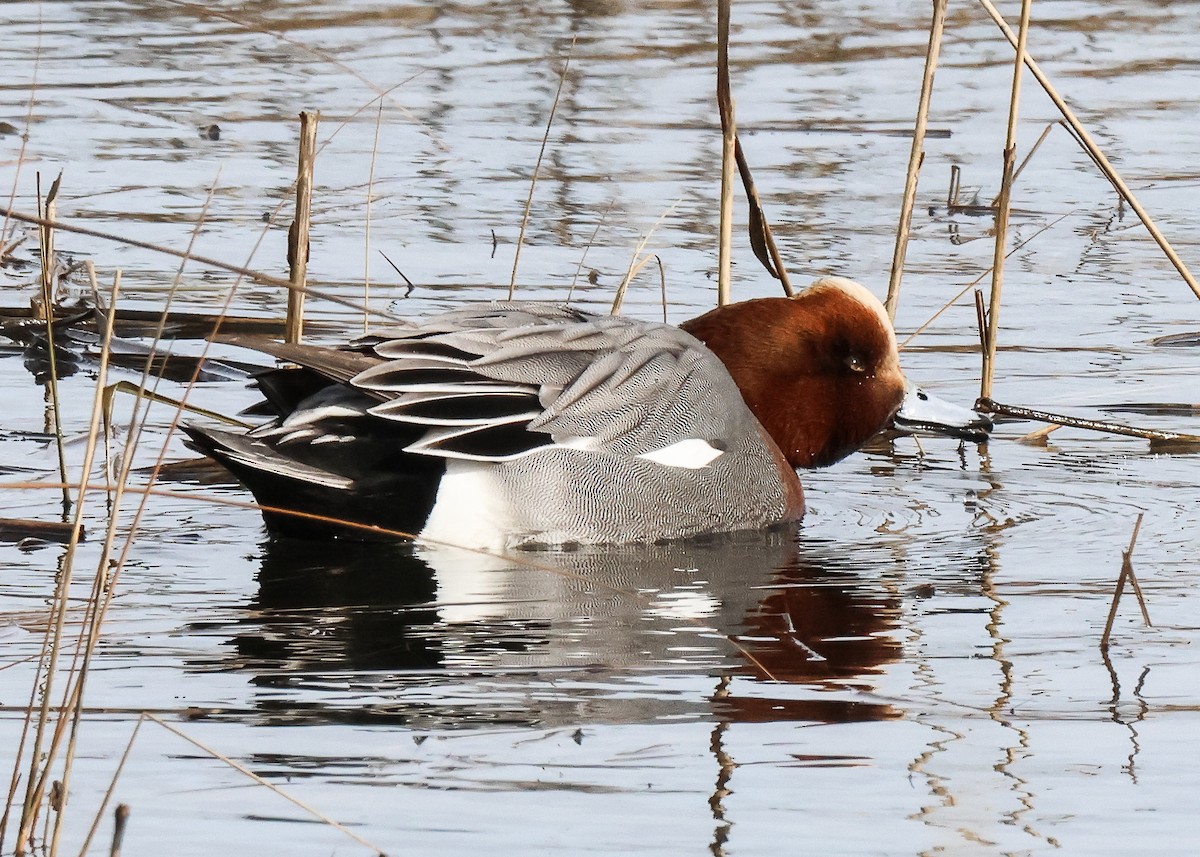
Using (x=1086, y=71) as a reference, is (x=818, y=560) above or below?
below

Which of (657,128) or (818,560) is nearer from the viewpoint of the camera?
(818,560)

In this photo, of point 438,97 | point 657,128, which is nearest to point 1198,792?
point 657,128

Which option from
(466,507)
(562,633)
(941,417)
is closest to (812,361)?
(941,417)

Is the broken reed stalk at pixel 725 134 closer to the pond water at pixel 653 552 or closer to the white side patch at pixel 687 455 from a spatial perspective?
the pond water at pixel 653 552

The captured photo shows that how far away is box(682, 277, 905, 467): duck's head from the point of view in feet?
18.2

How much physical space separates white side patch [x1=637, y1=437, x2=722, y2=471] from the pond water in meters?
0.22

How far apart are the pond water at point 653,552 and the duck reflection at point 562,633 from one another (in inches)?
0.5

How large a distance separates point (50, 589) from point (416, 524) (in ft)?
2.88

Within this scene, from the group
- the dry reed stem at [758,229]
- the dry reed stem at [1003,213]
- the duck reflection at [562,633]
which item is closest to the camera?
the duck reflection at [562,633]

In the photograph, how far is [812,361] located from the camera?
5.60m

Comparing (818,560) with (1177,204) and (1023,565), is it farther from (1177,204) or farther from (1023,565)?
(1177,204)

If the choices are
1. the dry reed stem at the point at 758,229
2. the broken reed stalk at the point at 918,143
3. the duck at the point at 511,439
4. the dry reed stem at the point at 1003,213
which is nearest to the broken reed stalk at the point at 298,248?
the duck at the point at 511,439

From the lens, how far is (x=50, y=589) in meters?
4.27

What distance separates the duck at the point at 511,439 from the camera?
464cm
